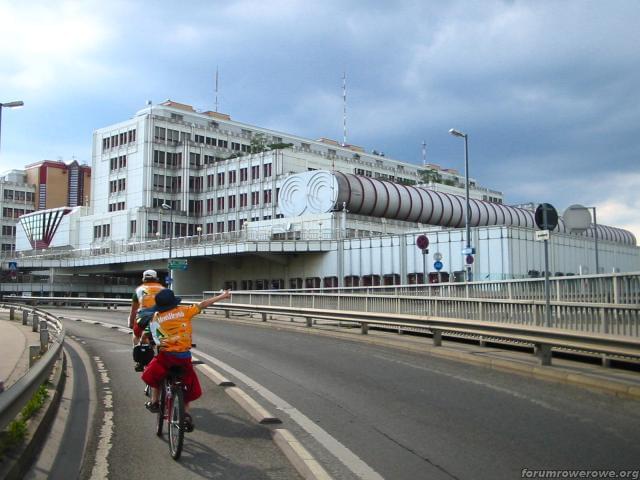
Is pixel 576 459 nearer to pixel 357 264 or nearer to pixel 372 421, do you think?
pixel 372 421

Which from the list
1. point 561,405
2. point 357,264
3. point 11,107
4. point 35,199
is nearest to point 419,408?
point 561,405

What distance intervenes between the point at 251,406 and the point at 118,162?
8044 cm

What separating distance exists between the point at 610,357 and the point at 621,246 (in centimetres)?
4374

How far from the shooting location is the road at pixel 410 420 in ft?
19.0

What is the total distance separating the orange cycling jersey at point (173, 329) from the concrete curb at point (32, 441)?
145 cm

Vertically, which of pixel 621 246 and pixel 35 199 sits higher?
pixel 35 199

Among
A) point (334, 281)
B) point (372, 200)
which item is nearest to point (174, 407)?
point (334, 281)

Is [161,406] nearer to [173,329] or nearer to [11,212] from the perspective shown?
[173,329]

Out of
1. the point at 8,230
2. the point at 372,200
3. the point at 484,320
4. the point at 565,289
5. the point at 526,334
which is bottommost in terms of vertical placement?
the point at 526,334

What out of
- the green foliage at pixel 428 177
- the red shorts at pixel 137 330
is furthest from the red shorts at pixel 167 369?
the green foliage at pixel 428 177

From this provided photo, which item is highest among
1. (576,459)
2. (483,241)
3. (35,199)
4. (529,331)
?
(35,199)

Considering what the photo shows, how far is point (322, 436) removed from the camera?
22.2ft

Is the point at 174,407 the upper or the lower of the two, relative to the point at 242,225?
lower

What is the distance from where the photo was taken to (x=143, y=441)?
6742 mm
